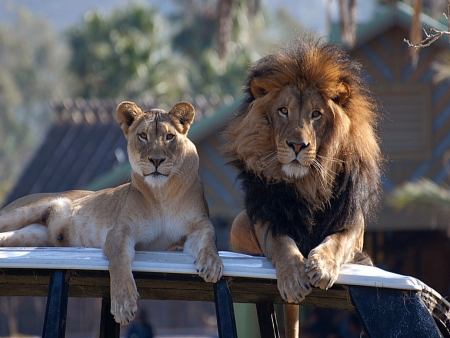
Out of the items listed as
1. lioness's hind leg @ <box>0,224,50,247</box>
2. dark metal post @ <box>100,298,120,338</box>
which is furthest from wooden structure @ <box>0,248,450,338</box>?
lioness's hind leg @ <box>0,224,50,247</box>

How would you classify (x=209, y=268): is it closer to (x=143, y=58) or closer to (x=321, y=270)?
(x=321, y=270)

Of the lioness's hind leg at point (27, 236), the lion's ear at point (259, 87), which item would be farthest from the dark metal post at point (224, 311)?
the lioness's hind leg at point (27, 236)

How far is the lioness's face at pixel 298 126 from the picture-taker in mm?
3711

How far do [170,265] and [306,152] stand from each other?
102 centimetres

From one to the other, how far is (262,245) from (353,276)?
89 centimetres

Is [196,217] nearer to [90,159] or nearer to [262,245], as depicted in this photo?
[262,245]

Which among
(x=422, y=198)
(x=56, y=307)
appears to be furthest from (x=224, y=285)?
(x=422, y=198)

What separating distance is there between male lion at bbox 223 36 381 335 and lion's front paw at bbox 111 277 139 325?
0.70 meters

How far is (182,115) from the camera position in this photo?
413 centimetres

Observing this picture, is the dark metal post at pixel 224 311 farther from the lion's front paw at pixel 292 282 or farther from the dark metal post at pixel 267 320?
the dark metal post at pixel 267 320

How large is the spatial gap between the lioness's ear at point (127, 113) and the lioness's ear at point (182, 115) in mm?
172

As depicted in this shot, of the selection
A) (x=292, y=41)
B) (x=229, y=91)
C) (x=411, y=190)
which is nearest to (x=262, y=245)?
(x=292, y=41)

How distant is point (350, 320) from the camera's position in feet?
34.9

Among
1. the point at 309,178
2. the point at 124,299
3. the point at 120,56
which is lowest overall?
the point at 124,299
